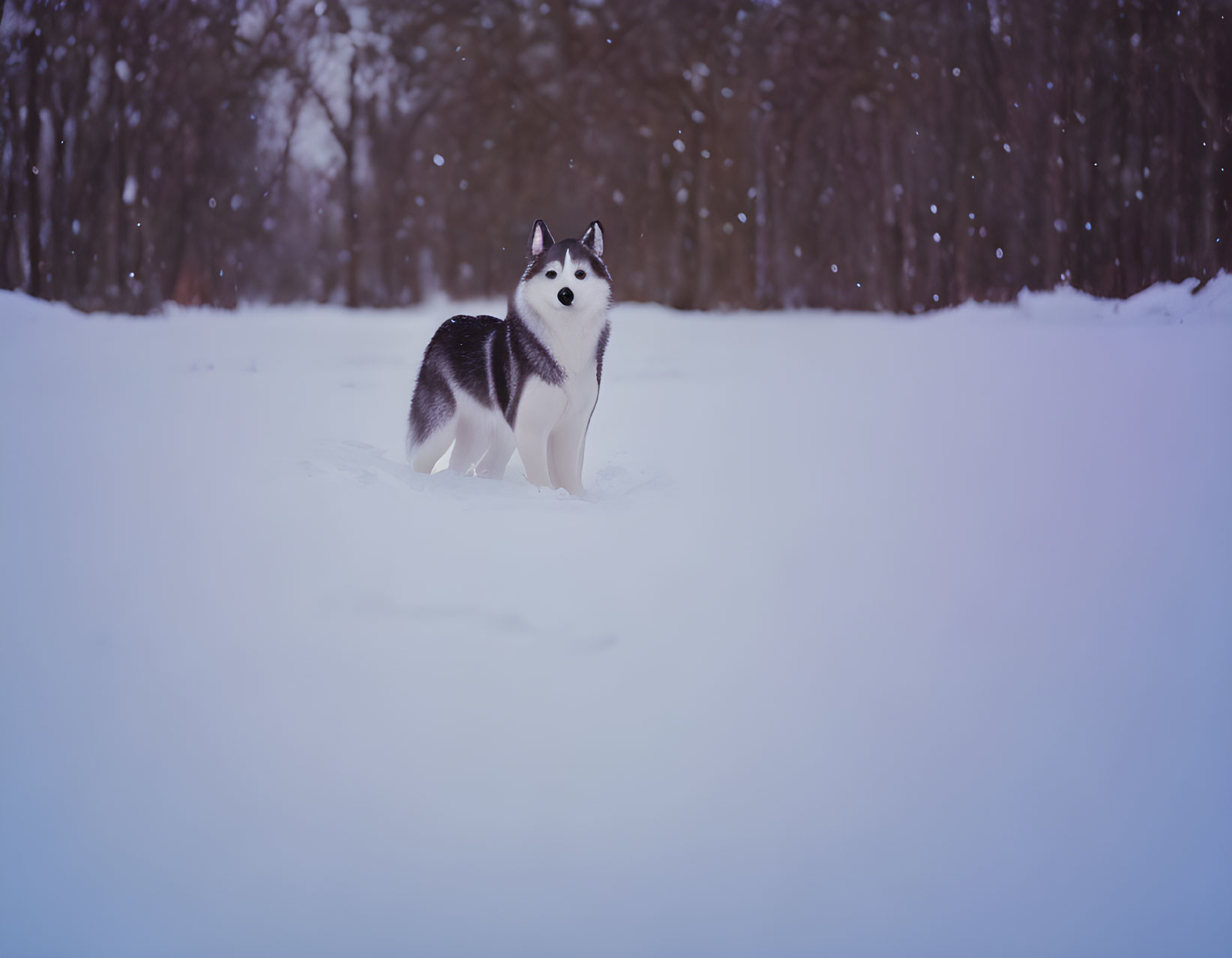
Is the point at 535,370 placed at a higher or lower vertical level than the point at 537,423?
higher

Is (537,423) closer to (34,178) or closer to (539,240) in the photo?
(539,240)

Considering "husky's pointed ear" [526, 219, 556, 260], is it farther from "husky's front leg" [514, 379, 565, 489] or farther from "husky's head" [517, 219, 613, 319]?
"husky's front leg" [514, 379, 565, 489]

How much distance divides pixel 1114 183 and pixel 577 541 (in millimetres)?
8578

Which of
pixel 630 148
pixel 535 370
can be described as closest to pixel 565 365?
pixel 535 370

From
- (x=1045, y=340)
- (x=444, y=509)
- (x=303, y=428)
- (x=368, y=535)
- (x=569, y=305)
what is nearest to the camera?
(x=368, y=535)

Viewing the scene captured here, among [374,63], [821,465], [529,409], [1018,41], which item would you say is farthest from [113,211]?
[1018,41]

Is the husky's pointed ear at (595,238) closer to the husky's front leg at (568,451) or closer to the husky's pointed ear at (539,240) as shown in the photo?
the husky's pointed ear at (539,240)

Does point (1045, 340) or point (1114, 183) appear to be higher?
point (1114, 183)

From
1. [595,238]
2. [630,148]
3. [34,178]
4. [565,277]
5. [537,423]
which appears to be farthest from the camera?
[630,148]

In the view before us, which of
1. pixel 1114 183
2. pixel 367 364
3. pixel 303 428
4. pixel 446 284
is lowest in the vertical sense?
pixel 303 428

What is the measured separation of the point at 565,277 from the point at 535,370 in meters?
0.39

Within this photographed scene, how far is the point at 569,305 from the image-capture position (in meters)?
3.75

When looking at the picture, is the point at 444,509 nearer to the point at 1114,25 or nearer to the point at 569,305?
the point at 569,305

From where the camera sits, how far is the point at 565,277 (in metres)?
3.71
